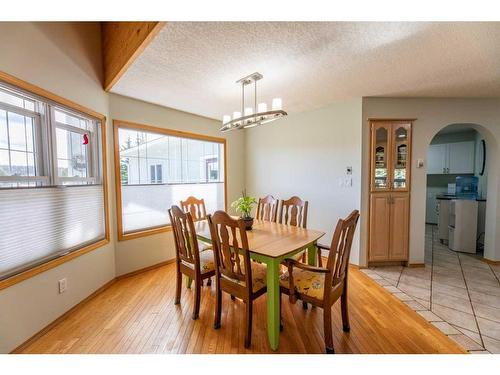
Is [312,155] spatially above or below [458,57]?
below

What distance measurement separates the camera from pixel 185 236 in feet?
6.70

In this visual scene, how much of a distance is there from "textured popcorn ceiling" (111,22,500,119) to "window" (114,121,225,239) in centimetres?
58

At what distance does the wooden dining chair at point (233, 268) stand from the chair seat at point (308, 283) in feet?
0.62

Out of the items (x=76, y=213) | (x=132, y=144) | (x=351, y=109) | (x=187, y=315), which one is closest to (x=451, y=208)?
(x=351, y=109)

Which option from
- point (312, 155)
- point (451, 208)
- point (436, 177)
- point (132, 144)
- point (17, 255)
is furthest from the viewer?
point (436, 177)

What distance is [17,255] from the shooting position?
1.65m

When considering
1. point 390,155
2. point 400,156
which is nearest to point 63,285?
point 390,155

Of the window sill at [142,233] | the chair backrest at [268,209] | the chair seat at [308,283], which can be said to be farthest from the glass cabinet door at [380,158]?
the window sill at [142,233]

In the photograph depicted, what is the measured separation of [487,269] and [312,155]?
2.86 metres

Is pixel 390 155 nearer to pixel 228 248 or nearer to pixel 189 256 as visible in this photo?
pixel 228 248

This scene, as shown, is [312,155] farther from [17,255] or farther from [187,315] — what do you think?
[17,255]

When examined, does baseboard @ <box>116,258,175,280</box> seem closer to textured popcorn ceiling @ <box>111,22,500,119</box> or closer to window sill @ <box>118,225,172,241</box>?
window sill @ <box>118,225,172,241</box>

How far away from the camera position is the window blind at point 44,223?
159cm

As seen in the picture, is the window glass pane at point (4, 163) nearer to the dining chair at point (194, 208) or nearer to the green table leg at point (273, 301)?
the dining chair at point (194, 208)
